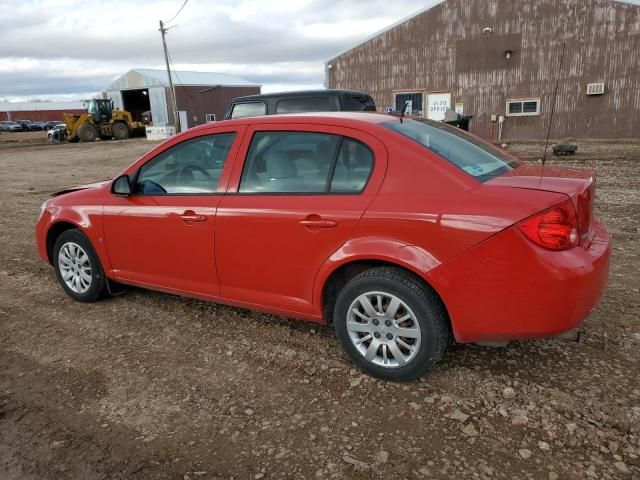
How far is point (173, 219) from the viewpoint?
3.83 m

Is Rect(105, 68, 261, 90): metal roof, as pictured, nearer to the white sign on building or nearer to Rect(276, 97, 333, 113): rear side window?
the white sign on building

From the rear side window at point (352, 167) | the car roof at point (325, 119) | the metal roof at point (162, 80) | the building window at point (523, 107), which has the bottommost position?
the rear side window at point (352, 167)

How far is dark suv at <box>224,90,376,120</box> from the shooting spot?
353 inches

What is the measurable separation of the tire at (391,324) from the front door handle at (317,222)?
0.37m

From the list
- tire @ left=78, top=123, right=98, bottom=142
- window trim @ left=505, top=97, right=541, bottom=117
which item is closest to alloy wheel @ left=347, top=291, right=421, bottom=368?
window trim @ left=505, top=97, right=541, bottom=117

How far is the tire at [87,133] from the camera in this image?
33000 mm

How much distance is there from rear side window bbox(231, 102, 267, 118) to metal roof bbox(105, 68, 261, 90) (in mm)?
35231

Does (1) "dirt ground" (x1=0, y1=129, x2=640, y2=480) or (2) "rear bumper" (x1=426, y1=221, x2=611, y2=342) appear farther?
(2) "rear bumper" (x1=426, y1=221, x2=611, y2=342)

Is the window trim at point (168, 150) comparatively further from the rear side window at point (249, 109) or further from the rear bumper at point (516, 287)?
the rear side window at point (249, 109)

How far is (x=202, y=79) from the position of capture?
4853cm

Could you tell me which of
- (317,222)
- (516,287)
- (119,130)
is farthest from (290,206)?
(119,130)

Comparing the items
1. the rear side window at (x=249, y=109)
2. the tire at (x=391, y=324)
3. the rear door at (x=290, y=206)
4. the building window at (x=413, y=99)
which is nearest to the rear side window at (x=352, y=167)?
the rear door at (x=290, y=206)

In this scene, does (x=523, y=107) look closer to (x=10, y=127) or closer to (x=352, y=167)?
(x=352, y=167)

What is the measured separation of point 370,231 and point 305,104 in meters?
6.65
